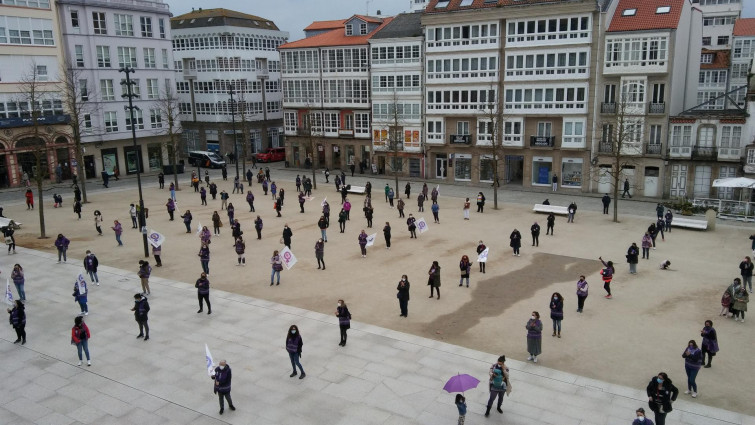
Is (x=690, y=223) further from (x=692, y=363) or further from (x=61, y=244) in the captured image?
(x=61, y=244)

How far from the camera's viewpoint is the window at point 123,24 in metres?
57.8

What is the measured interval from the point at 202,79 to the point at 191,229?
41792mm

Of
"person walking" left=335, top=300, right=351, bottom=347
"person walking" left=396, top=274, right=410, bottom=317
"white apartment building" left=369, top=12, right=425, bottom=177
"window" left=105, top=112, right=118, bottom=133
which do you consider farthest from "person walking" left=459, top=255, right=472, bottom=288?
"window" left=105, top=112, right=118, bottom=133

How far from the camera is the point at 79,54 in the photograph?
55062 millimetres

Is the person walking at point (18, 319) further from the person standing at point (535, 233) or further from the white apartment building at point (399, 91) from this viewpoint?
the white apartment building at point (399, 91)

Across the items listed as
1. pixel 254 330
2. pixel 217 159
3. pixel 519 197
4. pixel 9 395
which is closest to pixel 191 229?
pixel 254 330

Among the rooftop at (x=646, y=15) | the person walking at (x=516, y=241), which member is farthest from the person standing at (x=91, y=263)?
the rooftop at (x=646, y=15)

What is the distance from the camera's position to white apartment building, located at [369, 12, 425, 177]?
5522 cm

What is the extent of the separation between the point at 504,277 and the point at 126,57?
1913 inches

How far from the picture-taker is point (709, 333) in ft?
54.9

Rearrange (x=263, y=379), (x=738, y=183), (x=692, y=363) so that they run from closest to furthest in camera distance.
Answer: (x=692, y=363) → (x=263, y=379) → (x=738, y=183)

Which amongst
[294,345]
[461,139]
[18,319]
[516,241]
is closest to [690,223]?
[516,241]

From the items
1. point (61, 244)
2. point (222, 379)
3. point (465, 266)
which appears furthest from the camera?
point (61, 244)

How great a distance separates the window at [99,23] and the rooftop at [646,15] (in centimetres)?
4558
